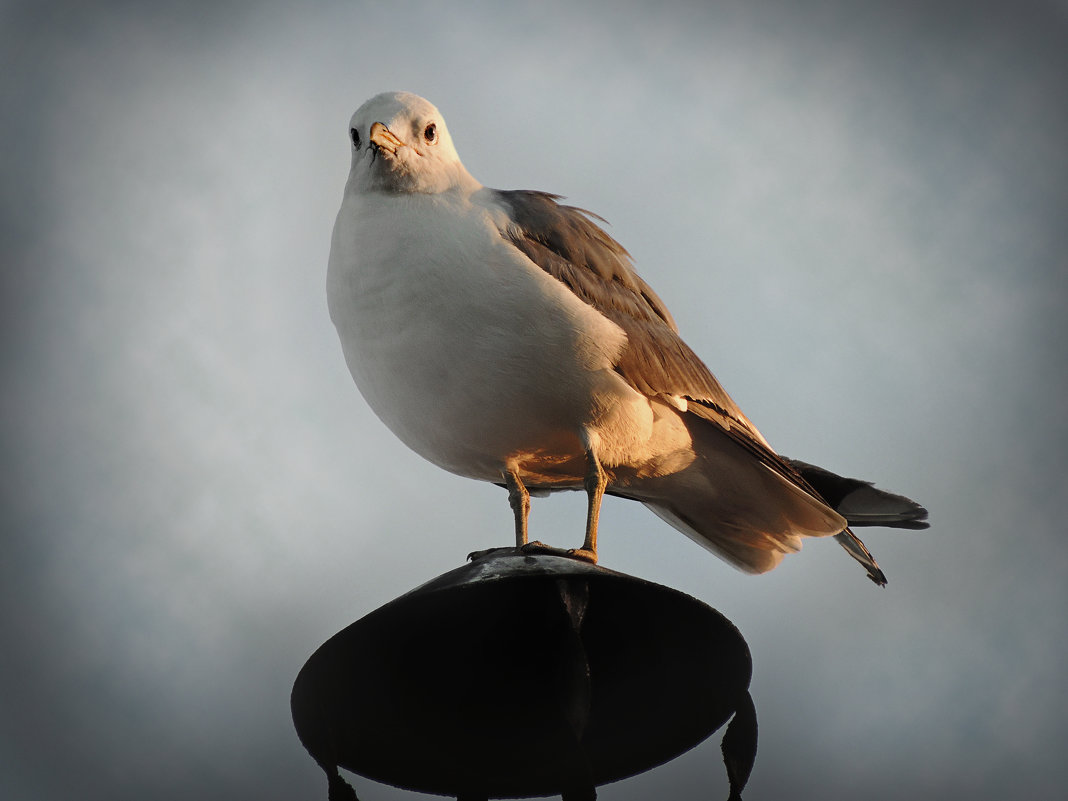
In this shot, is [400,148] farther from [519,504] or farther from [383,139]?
[519,504]

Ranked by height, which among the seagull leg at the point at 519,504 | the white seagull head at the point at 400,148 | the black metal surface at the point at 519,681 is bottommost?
the black metal surface at the point at 519,681

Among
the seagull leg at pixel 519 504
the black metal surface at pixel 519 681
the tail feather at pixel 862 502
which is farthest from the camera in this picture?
the tail feather at pixel 862 502

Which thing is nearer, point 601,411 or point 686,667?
point 686,667

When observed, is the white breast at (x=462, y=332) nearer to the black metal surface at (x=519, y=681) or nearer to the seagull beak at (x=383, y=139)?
the seagull beak at (x=383, y=139)

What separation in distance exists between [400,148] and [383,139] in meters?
0.06

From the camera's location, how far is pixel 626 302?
4.24 meters

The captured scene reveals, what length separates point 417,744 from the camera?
3244mm

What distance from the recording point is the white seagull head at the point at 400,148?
400 centimetres

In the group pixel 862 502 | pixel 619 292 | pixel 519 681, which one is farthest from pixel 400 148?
pixel 862 502

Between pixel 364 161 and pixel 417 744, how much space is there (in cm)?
173

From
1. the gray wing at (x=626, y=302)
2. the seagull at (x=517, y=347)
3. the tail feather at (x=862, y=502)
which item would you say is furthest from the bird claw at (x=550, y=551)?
the tail feather at (x=862, y=502)

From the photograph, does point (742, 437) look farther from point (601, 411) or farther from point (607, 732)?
point (607, 732)

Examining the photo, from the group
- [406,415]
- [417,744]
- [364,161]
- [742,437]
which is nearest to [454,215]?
[364,161]

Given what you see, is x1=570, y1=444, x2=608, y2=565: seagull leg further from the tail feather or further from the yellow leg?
the tail feather
